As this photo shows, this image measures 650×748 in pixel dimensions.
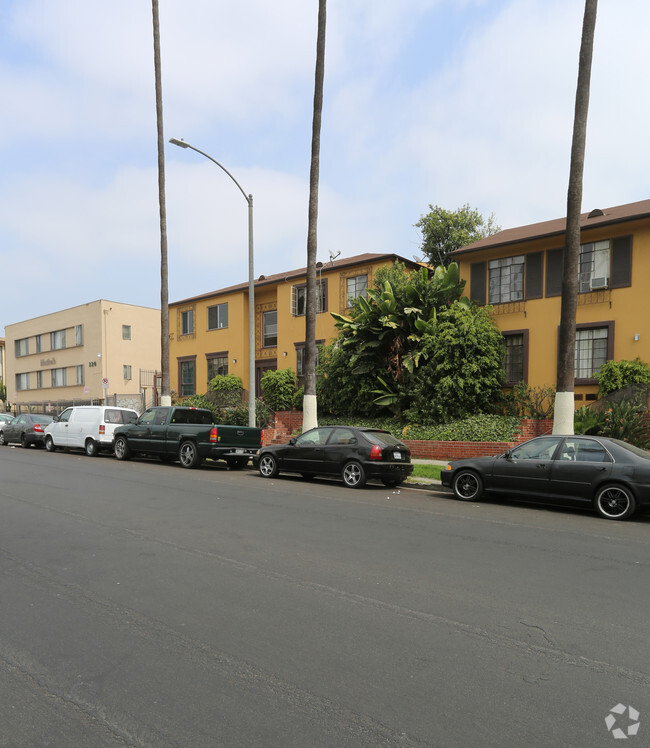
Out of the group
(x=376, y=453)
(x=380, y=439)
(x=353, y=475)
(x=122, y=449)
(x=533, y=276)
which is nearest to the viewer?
(x=376, y=453)

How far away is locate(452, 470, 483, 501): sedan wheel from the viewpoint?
1127 cm

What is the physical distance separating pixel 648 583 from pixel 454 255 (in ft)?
58.8

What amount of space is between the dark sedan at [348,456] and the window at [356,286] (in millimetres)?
12789

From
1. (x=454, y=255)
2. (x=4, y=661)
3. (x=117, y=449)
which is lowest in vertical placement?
(x=117, y=449)

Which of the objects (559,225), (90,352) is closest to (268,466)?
(559,225)

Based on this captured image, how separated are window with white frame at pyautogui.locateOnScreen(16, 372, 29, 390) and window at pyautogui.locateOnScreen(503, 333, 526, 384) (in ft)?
157

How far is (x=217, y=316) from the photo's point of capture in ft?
106

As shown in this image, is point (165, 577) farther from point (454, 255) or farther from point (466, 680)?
point (454, 255)

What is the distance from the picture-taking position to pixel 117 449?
753 inches

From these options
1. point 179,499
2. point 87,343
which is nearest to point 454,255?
point 179,499

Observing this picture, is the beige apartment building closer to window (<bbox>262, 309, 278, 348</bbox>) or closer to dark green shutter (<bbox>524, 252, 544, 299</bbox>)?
window (<bbox>262, 309, 278, 348</bbox>)

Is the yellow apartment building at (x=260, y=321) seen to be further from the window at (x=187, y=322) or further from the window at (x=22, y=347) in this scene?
the window at (x=22, y=347)

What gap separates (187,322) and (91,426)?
560 inches

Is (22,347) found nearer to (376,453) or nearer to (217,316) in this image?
(217,316)
